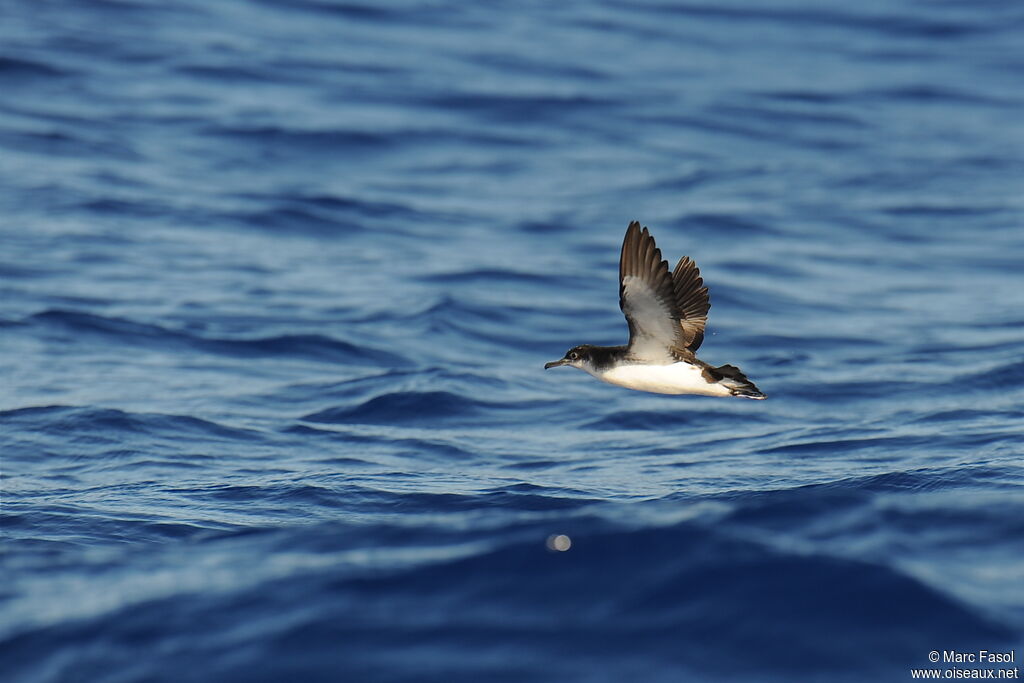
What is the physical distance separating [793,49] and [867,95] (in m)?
2.74

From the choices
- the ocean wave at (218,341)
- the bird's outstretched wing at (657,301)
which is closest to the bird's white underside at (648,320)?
the bird's outstretched wing at (657,301)

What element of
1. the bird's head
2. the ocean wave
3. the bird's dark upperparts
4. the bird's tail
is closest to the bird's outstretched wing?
the bird's dark upperparts

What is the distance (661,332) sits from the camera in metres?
7.88

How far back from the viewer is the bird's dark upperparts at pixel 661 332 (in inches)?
292

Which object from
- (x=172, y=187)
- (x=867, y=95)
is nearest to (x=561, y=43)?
(x=867, y=95)

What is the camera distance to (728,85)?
77.9ft

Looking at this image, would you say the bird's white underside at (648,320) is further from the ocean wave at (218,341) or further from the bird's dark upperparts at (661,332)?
the ocean wave at (218,341)

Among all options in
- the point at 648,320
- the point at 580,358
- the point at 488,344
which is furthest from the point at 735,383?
the point at 488,344

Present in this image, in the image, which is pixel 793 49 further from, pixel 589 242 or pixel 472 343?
pixel 472 343

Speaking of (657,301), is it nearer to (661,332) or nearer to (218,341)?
(661,332)

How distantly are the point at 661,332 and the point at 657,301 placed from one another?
0.97 feet

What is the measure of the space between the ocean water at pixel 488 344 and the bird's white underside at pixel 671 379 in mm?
704

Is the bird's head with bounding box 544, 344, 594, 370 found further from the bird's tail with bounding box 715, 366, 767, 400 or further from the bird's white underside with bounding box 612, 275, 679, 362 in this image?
the bird's tail with bounding box 715, 366, 767, 400

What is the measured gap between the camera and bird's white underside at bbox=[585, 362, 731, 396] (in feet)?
26.1
